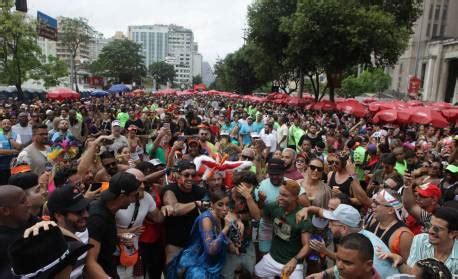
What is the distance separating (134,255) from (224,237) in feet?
3.06

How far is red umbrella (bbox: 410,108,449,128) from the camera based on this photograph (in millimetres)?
13570

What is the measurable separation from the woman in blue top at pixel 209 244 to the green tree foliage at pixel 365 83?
182ft

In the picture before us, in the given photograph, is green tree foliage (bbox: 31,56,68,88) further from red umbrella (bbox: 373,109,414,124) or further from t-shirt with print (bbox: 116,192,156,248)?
t-shirt with print (bbox: 116,192,156,248)

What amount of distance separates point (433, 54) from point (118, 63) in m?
62.8

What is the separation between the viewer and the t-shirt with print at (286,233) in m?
3.79

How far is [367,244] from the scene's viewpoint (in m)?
2.46

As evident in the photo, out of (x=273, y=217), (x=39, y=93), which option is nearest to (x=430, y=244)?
(x=273, y=217)

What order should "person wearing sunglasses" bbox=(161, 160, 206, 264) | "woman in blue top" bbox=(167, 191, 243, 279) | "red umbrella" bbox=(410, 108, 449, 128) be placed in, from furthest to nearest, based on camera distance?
"red umbrella" bbox=(410, 108, 449, 128), "person wearing sunglasses" bbox=(161, 160, 206, 264), "woman in blue top" bbox=(167, 191, 243, 279)

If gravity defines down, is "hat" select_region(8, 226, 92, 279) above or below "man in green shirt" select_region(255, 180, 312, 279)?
above

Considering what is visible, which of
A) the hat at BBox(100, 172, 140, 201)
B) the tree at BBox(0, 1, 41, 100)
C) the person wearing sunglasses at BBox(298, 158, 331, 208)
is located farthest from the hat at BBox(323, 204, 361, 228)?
the tree at BBox(0, 1, 41, 100)

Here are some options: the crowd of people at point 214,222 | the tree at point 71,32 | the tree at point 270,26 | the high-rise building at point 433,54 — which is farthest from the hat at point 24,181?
the tree at point 71,32

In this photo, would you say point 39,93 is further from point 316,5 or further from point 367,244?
point 367,244

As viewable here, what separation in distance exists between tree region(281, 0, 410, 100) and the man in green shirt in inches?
719

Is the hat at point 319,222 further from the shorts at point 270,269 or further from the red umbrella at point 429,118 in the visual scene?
the red umbrella at point 429,118
